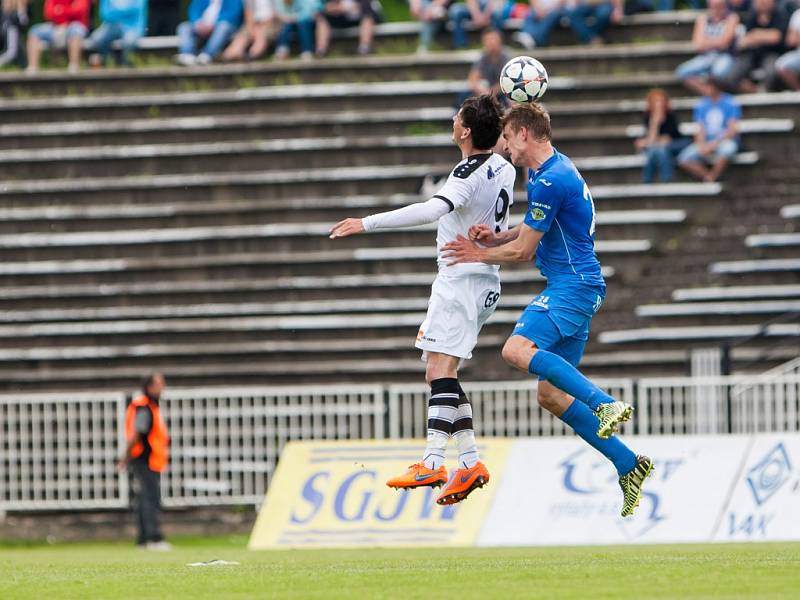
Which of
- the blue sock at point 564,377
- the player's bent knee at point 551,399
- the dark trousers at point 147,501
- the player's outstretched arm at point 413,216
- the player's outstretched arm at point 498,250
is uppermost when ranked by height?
the player's outstretched arm at point 413,216

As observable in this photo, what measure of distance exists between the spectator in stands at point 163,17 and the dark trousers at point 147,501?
9.58 m

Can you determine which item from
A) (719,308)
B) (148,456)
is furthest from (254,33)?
(719,308)

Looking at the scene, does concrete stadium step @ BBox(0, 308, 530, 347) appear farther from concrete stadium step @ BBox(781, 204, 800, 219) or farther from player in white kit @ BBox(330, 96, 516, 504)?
player in white kit @ BBox(330, 96, 516, 504)

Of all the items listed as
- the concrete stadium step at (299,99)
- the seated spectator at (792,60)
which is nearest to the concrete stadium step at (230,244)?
the concrete stadium step at (299,99)

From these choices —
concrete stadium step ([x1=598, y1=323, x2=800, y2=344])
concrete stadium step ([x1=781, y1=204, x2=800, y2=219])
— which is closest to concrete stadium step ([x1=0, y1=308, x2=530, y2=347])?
concrete stadium step ([x1=598, y1=323, x2=800, y2=344])

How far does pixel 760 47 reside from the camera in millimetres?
22906

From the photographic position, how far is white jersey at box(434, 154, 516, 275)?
11.5m

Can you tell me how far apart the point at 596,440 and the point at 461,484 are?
0.99m

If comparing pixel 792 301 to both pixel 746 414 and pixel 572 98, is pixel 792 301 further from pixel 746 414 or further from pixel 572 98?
pixel 572 98

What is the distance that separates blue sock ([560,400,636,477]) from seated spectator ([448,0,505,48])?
45.4ft

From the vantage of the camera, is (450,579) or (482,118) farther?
(482,118)

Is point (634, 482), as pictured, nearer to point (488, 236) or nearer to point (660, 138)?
point (488, 236)

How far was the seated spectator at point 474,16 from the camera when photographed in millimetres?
24781

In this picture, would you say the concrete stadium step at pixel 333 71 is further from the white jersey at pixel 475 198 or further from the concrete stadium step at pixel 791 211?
the white jersey at pixel 475 198
